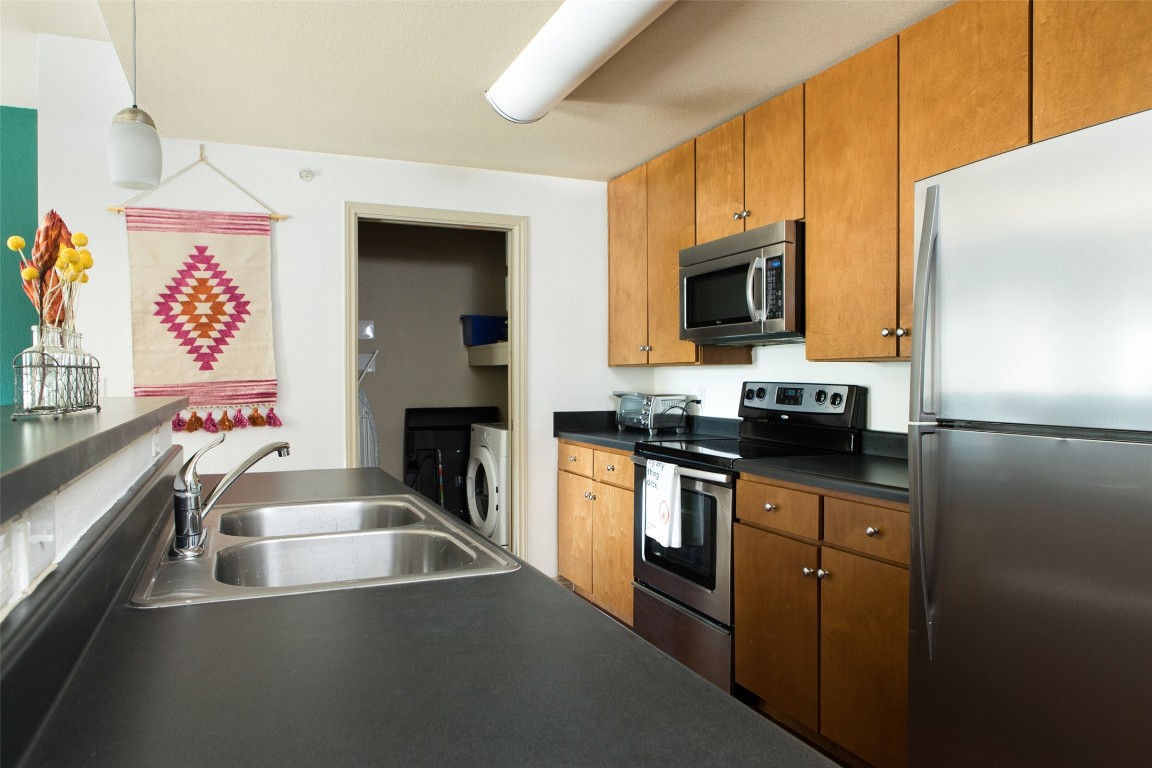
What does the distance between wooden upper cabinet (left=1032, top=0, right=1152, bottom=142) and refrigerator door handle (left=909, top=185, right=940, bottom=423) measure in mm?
417

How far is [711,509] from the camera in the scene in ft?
8.57

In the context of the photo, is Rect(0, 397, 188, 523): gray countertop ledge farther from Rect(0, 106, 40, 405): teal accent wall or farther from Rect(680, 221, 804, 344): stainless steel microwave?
Rect(0, 106, 40, 405): teal accent wall

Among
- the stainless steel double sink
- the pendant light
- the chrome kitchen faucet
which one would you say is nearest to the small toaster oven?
the stainless steel double sink

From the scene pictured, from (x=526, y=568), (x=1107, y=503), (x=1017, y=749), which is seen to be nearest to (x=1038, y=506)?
(x=1107, y=503)

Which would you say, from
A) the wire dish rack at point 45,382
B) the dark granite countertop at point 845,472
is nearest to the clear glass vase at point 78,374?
the wire dish rack at point 45,382

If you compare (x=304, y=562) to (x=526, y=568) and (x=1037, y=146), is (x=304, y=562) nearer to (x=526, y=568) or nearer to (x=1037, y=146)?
(x=526, y=568)

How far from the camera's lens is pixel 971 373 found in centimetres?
156

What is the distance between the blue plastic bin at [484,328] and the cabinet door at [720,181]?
211cm

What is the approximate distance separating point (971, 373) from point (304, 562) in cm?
147

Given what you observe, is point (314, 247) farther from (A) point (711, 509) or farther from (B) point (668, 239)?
(A) point (711, 509)

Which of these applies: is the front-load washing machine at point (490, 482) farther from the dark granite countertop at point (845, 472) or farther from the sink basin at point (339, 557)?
the sink basin at point (339, 557)

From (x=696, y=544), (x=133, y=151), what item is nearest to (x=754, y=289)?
(x=696, y=544)

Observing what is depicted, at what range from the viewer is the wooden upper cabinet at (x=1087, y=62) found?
1.60 m

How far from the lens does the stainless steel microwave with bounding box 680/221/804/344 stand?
265cm
